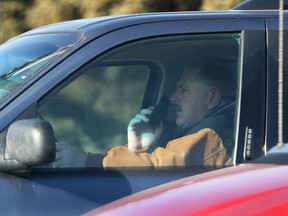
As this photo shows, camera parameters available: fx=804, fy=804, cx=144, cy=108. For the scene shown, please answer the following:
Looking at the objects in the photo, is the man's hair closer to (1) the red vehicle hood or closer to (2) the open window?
(2) the open window

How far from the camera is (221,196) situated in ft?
8.29

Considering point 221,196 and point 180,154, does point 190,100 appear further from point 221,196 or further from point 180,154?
point 221,196

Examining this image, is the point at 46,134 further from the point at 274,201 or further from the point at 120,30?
the point at 274,201

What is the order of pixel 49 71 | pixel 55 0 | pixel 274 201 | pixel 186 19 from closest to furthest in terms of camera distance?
pixel 274 201 → pixel 49 71 → pixel 186 19 → pixel 55 0

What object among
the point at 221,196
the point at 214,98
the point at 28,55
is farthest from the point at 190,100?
the point at 221,196

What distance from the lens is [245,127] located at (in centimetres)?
364

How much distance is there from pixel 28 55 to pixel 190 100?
797mm

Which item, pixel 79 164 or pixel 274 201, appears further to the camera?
pixel 79 164

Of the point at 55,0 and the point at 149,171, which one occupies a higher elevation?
the point at 55,0

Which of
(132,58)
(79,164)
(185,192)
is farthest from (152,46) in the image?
(185,192)

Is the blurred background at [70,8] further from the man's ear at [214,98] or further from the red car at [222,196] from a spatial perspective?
the red car at [222,196]

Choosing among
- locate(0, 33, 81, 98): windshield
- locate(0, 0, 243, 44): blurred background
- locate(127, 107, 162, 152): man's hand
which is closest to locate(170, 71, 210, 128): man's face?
locate(127, 107, 162, 152): man's hand

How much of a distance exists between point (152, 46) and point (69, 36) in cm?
39

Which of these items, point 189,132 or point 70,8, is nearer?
point 189,132
